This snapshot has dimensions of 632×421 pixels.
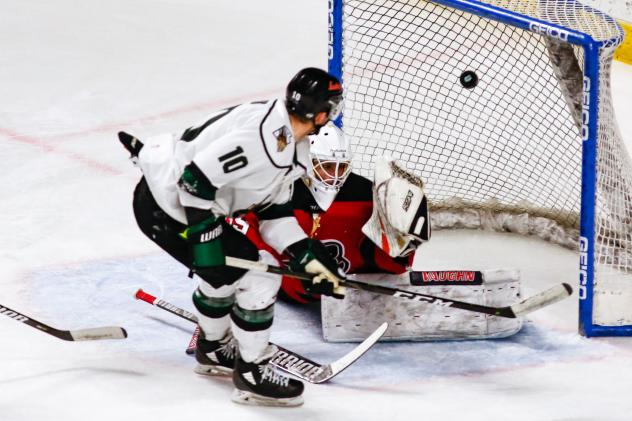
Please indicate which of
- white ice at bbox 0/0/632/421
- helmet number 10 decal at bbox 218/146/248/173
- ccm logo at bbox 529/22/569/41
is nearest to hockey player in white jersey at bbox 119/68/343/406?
helmet number 10 decal at bbox 218/146/248/173

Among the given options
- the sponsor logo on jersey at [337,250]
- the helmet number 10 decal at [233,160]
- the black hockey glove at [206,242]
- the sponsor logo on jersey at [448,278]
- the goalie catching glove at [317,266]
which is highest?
the helmet number 10 decal at [233,160]

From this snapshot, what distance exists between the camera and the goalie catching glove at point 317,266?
314 cm

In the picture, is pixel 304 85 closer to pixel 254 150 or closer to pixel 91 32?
pixel 254 150

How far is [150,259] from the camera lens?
4250mm

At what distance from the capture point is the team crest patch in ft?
9.75

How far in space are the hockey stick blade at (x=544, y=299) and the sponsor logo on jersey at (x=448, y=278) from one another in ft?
0.75

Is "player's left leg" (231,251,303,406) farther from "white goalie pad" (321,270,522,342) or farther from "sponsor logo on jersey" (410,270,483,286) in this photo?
"sponsor logo on jersey" (410,270,483,286)

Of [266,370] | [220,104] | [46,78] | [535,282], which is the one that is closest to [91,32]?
[46,78]

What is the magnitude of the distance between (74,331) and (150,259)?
78cm

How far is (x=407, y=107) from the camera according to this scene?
16.4 ft

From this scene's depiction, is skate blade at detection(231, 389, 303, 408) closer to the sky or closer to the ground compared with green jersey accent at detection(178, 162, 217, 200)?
closer to the ground

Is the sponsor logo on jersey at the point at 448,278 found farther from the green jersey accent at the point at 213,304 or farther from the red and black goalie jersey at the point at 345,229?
the green jersey accent at the point at 213,304

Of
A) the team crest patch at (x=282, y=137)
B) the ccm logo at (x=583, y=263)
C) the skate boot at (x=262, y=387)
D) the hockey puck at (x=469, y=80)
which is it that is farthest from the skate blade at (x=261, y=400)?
the hockey puck at (x=469, y=80)

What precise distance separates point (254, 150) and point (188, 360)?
2.68 ft
